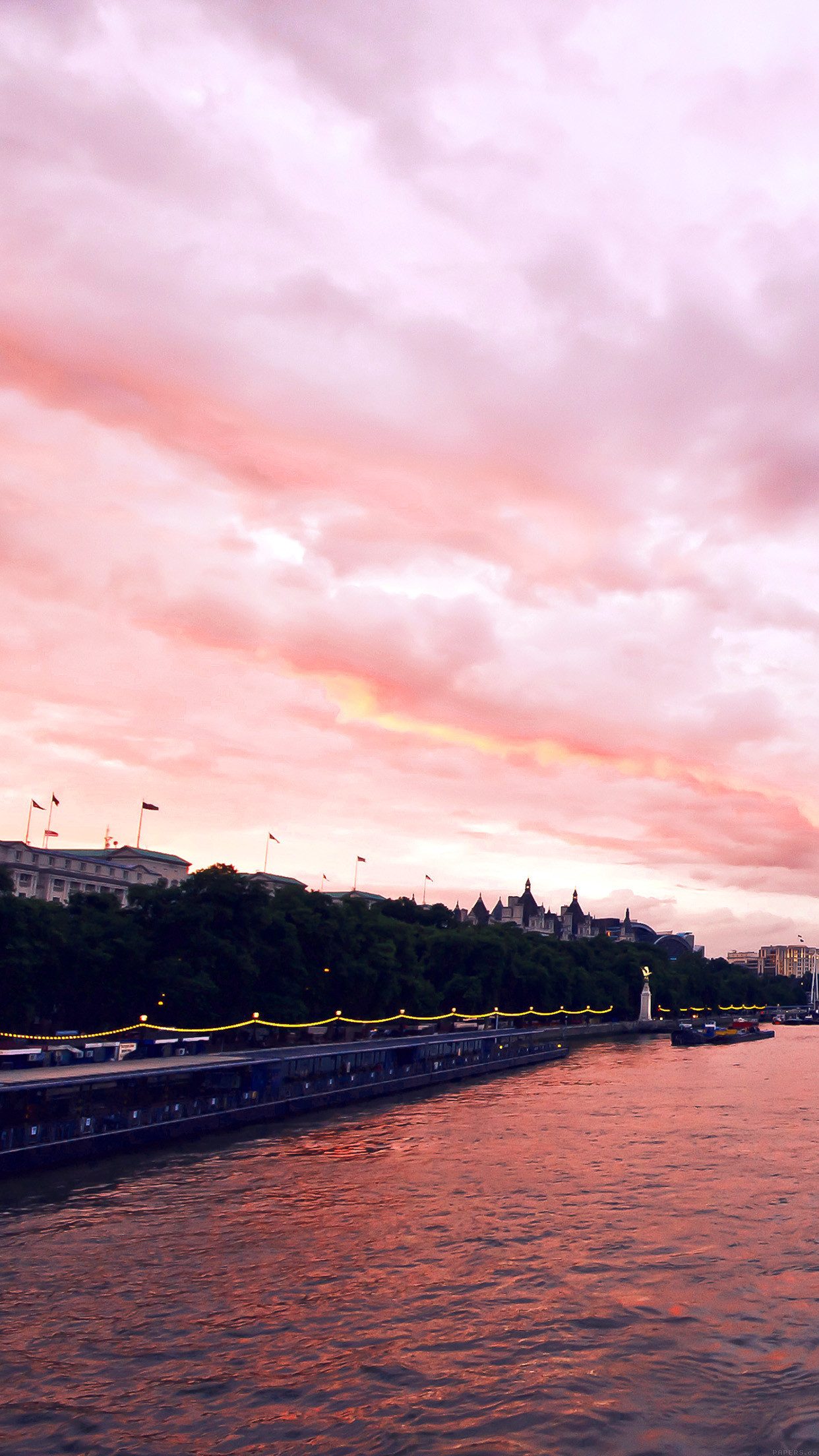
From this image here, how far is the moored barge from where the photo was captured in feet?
174

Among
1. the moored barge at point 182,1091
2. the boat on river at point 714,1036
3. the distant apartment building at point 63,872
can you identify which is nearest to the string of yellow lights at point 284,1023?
the moored barge at point 182,1091

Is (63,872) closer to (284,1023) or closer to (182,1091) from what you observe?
(284,1023)

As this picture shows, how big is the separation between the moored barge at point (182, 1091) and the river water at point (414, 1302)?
1.80 m

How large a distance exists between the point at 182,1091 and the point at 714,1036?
123 m

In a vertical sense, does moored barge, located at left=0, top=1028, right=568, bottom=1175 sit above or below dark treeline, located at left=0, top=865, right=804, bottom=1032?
below

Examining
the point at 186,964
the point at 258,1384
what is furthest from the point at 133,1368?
the point at 186,964

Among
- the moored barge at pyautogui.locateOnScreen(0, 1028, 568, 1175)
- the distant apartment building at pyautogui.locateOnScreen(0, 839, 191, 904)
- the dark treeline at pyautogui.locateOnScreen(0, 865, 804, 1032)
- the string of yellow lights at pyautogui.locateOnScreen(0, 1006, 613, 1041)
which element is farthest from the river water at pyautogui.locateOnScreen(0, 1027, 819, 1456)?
the distant apartment building at pyautogui.locateOnScreen(0, 839, 191, 904)

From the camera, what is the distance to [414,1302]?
33094 millimetres

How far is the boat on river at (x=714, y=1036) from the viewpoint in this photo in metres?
163

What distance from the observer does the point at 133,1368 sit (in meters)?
27.5

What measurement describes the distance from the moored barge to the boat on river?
73132 millimetres

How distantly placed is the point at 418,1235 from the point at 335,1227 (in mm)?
3493

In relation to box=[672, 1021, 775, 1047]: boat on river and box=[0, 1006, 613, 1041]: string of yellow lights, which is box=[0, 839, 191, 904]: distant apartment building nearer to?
box=[0, 1006, 613, 1041]: string of yellow lights

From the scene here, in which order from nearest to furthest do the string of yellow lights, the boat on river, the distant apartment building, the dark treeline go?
1. the string of yellow lights
2. the dark treeline
3. the boat on river
4. the distant apartment building
